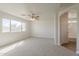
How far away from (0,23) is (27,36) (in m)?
2.92

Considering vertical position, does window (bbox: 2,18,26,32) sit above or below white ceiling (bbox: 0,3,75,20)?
below

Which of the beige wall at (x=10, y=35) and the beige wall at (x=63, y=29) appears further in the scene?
the beige wall at (x=63, y=29)

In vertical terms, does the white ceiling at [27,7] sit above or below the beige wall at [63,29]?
above

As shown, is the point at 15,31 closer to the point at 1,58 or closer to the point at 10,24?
the point at 10,24

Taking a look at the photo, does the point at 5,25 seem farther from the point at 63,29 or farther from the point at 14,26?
the point at 63,29

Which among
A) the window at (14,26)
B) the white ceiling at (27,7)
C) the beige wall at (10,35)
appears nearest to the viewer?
the white ceiling at (27,7)

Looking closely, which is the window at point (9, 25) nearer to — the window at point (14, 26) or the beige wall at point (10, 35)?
the window at point (14, 26)

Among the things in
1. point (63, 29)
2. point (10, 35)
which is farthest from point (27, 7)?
point (63, 29)

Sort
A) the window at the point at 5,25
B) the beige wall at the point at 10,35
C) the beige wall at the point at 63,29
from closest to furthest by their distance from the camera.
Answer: the beige wall at the point at 10,35
the window at the point at 5,25
the beige wall at the point at 63,29

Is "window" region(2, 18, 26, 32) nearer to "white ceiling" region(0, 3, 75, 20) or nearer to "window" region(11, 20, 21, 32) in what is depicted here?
"window" region(11, 20, 21, 32)

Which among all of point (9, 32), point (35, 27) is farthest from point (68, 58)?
point (35, 27)

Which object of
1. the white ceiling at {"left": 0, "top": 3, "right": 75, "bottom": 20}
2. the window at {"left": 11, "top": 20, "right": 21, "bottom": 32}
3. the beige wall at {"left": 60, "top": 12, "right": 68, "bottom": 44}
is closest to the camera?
the white ceiling at {"left": 0, "top": 3, "right": 75, "bottom": 20}

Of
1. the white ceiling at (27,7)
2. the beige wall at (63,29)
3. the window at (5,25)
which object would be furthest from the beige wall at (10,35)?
the beige wall at (63,29)

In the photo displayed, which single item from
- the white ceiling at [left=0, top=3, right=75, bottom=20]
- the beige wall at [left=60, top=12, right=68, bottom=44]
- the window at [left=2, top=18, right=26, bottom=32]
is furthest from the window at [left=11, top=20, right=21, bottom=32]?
the beige wall at [left=60, top=12, right=68, bottom=44]
